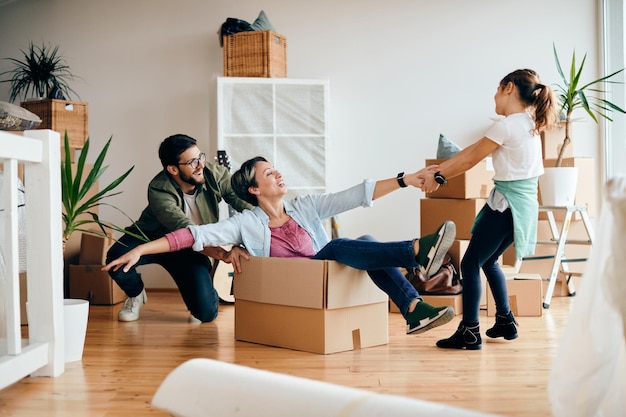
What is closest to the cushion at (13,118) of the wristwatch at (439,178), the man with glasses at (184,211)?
the man with glasses at (184,211)

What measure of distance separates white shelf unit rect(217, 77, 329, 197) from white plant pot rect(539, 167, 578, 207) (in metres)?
1.37

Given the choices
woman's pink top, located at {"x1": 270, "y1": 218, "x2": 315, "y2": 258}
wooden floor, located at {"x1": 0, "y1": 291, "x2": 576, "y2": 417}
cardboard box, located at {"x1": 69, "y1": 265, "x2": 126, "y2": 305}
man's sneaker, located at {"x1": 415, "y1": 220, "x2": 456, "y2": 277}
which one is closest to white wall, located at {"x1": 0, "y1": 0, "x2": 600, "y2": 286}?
cardboard box, located at {"x1": 69, "y1": 265, "x2": 126, "y2": 305}

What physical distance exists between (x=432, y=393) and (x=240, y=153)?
2.74 metres

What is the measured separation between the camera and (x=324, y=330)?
2797 mm

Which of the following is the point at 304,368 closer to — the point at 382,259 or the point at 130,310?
the point at 382,259

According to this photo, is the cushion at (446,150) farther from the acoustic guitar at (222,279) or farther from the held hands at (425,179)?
the acoustic guitar at (222,279)

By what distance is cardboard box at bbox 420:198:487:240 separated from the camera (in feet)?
13.7

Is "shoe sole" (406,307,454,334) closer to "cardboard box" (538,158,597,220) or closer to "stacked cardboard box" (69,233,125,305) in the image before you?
"cardboard box" (538,158,597,220)

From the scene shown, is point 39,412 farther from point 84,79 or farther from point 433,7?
point 433,7

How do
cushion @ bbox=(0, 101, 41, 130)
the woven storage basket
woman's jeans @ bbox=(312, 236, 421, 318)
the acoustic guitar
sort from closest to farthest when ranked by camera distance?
woman's jeans @ bbox=(312, 236, 421, 318), cushion @ bbox=(0, 101, 41, 130), the acoustic guitar, the woven storage basket

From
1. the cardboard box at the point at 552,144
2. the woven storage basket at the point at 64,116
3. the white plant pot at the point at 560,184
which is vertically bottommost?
the white plant pot at the point at 560,184

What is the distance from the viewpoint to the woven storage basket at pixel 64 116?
14.8 ft

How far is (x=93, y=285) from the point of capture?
4363 millimetres

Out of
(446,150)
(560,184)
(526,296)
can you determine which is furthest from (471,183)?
(526,296)
